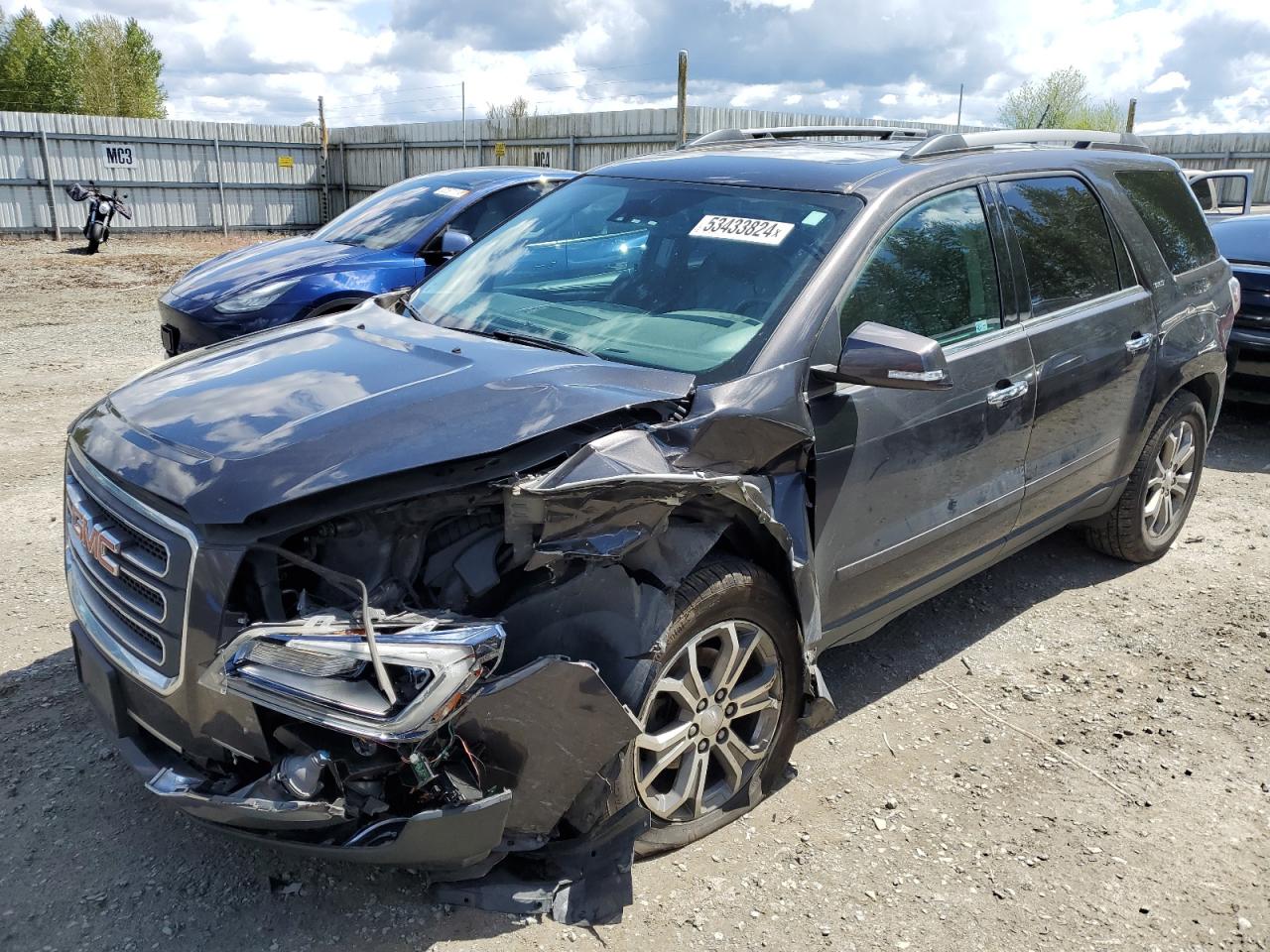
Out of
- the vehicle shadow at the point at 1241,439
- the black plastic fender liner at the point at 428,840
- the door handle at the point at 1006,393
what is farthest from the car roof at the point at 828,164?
the vehicle shadow at the point at 1241,439

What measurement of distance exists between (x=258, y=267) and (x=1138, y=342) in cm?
569

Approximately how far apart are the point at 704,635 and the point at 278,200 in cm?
2508

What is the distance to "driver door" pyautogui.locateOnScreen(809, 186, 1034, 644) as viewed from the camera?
10.3 ft

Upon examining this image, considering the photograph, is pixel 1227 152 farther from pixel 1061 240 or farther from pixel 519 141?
pixel 1061 240

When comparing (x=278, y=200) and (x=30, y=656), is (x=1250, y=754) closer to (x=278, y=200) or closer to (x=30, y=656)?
(x=30, y=656)

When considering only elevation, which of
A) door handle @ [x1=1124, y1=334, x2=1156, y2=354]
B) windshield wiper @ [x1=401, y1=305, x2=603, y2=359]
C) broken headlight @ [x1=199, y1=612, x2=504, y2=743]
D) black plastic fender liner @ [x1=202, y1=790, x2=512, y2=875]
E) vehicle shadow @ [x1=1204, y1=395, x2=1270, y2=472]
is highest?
windshield wiper @ [x1=401, y1=305, x2=603, y2=359]

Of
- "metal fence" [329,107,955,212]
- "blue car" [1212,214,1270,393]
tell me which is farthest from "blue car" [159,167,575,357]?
"metal fence" [329,107,955,212]

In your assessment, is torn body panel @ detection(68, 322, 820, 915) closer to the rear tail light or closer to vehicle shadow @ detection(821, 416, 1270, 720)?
vehicle shadow @ detection(821, 416, 1270, 720)

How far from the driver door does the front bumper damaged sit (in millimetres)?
1066

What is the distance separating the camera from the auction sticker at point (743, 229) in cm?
331

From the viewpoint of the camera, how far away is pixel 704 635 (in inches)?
110

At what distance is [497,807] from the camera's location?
2.32 m

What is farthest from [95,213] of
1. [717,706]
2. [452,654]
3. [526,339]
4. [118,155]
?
[452,654]

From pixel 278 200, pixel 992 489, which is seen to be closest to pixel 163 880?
pixel 992 489
